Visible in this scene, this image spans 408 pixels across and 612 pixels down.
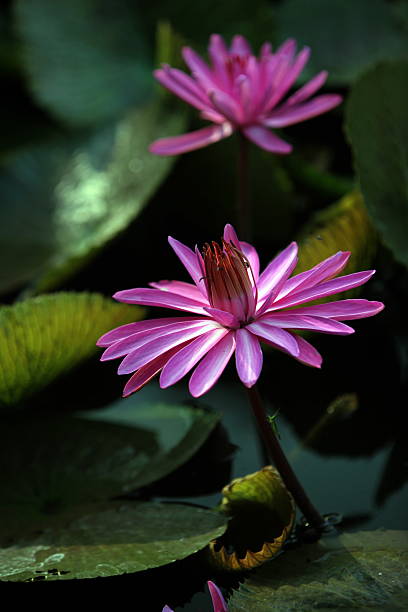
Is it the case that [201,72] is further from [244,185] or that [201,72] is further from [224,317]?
[224,317]

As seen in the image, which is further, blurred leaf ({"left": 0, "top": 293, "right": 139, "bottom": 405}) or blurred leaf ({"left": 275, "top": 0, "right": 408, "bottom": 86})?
blurred leaf ({"left": 275, "top": 0, "right": 408, "bottom": 86})

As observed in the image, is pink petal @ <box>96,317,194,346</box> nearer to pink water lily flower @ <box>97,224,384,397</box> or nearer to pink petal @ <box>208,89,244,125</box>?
pink water lily flower @ <box>97,224,384,397</box>

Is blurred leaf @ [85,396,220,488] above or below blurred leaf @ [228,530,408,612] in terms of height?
above

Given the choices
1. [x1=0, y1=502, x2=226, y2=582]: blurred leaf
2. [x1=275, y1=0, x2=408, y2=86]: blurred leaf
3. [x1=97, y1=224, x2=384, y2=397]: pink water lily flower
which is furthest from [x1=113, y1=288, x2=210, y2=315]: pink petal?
[x1=275, y1=0, x2=408, y2=86]: blurred leaf

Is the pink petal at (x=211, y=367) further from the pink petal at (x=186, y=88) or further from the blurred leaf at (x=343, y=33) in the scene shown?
the blurred leaf at (x=343, y=33)

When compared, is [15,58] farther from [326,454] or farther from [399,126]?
[326,454]

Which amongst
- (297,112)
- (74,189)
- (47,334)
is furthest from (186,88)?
(74,189)

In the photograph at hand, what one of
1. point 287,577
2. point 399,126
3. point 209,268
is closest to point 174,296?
point 209,268
